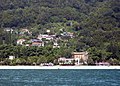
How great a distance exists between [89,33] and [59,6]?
3620cm

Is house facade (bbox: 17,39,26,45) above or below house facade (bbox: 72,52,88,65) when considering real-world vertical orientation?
above

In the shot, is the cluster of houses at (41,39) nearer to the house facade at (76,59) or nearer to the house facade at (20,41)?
the house facade at (20,41)

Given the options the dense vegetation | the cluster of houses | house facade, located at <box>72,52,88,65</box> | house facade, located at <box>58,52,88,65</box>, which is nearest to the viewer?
house facade, located at <box>58,52,88,65</box>

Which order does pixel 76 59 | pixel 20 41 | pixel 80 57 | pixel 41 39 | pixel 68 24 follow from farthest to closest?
pixel 68 24
pixel 41 39
pixel 20 41
pixel 76 59
pixel 80 57

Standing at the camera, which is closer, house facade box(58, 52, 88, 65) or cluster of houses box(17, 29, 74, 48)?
house facade box(58, 52, 88, 65)

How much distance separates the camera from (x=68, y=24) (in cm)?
14762

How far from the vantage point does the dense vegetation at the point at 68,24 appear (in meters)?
110

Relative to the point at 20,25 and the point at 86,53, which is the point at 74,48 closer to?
the point at 86,53

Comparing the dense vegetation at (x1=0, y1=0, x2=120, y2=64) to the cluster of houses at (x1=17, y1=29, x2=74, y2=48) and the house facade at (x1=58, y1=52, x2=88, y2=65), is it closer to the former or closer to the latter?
the house facade at (x1=58, y1=52, x2=88, y2=65)

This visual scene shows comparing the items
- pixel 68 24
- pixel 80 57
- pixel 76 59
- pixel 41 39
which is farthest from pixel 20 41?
pixel 68 24

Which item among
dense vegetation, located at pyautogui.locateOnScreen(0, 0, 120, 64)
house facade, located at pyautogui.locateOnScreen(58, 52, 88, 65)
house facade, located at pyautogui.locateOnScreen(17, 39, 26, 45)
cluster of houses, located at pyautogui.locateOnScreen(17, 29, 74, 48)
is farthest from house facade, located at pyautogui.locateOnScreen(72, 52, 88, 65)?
house facade, located at pyautogui.locateOnScreen(17, 39, 26, 45)

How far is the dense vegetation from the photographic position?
110 metres

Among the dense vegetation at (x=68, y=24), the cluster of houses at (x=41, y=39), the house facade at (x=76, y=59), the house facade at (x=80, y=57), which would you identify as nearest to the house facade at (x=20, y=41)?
the cluster of houses at (x=41, y=39)

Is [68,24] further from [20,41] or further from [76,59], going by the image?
[76,59]
